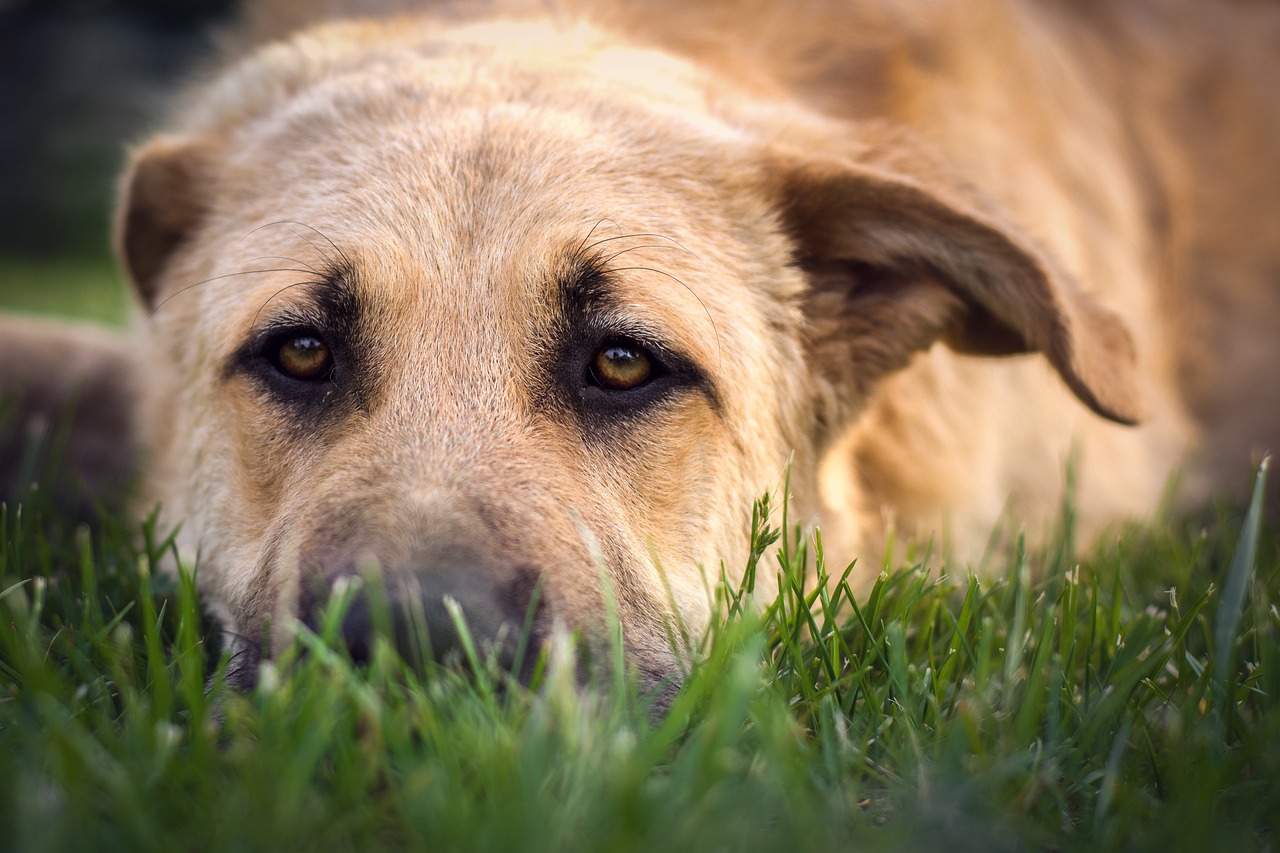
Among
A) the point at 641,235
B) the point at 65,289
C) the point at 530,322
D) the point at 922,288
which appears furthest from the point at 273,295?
the point at 65,289

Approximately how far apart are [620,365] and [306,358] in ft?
2.27

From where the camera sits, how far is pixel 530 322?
2264mm

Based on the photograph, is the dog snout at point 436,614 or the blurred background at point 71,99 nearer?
the dog snout at point 436,614

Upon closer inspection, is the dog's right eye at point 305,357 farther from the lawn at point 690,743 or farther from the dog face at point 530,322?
the lawn at point 690,743

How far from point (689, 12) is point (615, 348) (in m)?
1.73

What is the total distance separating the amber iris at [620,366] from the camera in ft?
7.63

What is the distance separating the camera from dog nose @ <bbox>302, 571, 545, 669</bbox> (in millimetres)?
1702

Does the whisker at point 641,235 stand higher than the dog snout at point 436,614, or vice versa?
the whisker at point 641,235

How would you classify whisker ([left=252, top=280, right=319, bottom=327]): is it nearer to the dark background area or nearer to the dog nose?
the dog nose

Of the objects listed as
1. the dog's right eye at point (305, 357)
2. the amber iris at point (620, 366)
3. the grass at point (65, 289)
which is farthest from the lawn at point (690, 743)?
the grass at point (65, 289)

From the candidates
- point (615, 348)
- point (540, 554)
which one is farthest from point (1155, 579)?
point (540, 554)

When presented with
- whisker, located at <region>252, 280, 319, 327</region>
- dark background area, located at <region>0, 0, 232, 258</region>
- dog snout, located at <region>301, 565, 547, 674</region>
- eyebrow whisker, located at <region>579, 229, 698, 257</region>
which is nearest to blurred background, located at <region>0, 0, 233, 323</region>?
dark background area, located at <region>0, 0, 232, 258</region>

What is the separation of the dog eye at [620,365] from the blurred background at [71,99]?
43.3 feet

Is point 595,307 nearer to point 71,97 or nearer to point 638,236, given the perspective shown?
point 638,236
